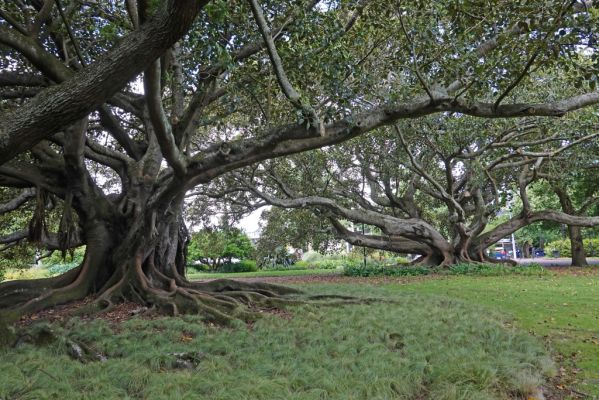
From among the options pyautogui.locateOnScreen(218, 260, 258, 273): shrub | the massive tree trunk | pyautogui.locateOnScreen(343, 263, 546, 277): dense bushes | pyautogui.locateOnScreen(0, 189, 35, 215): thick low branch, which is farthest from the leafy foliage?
the massive tree trunk

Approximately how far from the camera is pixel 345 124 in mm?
6262

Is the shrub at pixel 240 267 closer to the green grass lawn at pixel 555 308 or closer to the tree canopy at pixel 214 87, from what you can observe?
the green grass lawn at pixel 555 308

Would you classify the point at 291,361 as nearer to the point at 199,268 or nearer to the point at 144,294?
the point at 144,294

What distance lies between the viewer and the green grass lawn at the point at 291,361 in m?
3.35

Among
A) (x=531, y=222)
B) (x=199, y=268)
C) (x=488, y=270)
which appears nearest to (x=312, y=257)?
(x=199, y=268)

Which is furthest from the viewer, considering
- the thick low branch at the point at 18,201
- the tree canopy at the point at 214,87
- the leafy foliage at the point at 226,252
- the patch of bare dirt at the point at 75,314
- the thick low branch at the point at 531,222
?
the leafy foliage at the point at 226,252

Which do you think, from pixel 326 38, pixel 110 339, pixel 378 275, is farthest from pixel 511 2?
pixel 378 275

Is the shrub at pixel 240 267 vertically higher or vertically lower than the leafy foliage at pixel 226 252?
lower

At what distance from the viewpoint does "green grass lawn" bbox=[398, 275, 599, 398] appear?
4723mm

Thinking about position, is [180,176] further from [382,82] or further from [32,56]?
[382,82]

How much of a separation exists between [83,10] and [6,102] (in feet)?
9.61

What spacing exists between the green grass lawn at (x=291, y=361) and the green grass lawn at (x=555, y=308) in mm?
358

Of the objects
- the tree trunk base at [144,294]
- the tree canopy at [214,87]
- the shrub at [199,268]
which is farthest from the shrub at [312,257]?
the tree trunk base at [144,294]

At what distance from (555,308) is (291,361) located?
5.66 metres
